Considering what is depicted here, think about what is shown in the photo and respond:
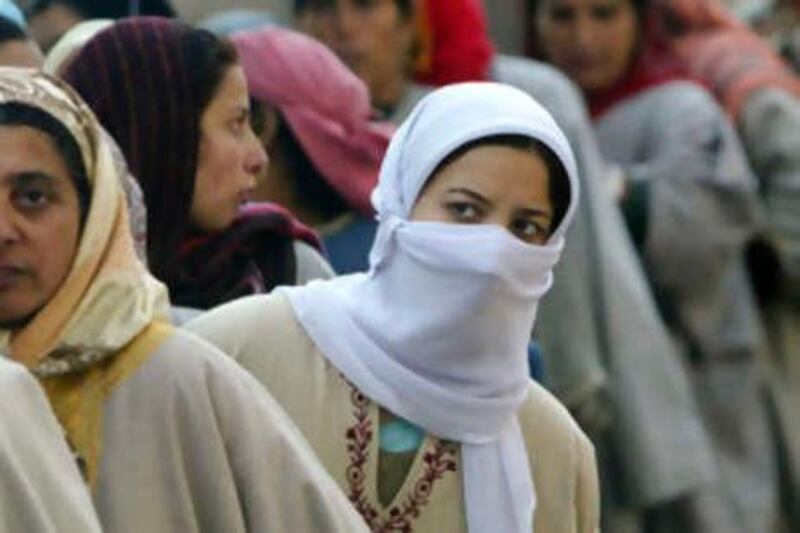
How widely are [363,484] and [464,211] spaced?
46cm

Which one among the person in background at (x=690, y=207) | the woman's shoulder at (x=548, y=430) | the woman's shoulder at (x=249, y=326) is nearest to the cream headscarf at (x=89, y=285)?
the woman's shoulder at (x=249, y=326)

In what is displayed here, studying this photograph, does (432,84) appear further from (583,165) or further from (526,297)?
(526,297)

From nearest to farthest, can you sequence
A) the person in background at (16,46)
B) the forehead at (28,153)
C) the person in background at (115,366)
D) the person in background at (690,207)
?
A: the person in background at (115,366)
the forehead at (28,153)
the person in background at (16,46)
the person in background at (690,207)

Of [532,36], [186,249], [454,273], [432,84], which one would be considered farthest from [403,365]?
[532,36]

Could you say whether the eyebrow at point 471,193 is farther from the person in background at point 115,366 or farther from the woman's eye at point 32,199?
the woman's eye at point 32,199

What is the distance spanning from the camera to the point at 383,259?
270 inches

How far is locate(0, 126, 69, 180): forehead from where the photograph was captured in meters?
6.31

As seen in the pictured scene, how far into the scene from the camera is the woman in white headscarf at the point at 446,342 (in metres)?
6.69

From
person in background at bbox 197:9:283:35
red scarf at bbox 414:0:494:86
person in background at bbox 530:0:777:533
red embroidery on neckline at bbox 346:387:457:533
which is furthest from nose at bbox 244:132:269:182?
person in background at bbox 530:0:777:533

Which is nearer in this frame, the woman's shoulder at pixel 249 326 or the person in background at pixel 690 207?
the woman's shoulder at pixel 249 326

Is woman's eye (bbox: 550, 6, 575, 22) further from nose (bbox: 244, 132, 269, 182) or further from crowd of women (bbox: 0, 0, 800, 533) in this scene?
nose (bbox: 244, 132, 269, 182)

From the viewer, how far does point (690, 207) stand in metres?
10.8

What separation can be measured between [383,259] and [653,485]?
3762 millimetres

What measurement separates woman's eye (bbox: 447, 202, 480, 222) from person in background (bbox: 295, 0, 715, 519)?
2.88 m
